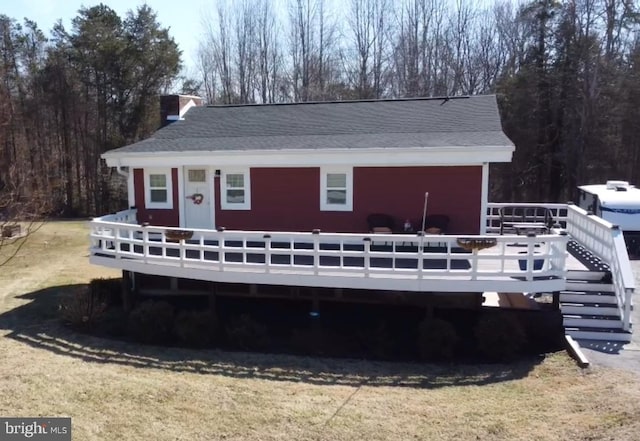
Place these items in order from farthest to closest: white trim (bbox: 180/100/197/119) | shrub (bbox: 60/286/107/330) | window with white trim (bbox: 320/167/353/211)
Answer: white trim (bbox: 180/100/197/119)
window with white trim (bbox: 320/167/353/211)
shrub (bbox: 60/286/107/330)

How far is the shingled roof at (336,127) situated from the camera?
12.6 m

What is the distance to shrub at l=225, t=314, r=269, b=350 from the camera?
33.5 feet

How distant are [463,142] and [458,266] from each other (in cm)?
298

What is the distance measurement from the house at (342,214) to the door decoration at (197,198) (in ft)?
0.09

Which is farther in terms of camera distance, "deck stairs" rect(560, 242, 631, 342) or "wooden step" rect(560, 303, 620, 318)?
"wooden step" rect(560, 303, 620, 318)

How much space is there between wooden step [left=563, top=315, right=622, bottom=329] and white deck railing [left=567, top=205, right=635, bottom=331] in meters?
0.19

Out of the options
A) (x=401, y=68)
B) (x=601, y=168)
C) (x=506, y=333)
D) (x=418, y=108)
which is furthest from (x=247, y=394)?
(x=401, y=68)

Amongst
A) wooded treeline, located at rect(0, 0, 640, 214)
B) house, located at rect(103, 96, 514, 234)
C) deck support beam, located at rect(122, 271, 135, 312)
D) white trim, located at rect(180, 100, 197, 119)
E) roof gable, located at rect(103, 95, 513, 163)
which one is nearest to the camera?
deck support beam, located at rect(122, 271, 135, 312)

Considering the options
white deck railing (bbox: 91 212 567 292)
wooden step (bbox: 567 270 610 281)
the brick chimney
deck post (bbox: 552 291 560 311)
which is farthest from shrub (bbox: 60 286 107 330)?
wooden step (bbox: 567 270 610 281)

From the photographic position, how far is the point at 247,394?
25.2ft

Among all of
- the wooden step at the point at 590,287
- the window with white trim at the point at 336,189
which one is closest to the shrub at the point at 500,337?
the wooden step at the point at 590,287

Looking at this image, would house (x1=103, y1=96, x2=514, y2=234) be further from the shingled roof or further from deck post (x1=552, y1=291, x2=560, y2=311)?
deck post (x1=552, y1=291, x2=560, y2=311)

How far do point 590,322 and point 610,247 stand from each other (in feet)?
6.23

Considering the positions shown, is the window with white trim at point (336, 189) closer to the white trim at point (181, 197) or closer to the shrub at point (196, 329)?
the white trim at point (181, 197)
